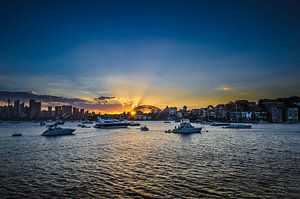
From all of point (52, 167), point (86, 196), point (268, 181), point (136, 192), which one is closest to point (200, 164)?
point (268, 181)

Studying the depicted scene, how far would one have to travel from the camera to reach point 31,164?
3209 centimetres

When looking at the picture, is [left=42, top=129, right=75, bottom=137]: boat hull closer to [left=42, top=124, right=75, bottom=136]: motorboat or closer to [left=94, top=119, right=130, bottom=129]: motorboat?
[left=42, top=124, right=75, bottom=136]: motorboat

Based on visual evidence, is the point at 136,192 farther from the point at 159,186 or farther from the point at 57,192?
the point at 57,192

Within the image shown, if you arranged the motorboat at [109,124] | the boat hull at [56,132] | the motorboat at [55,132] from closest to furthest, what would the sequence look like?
the boat hull at [56,132]
the motorboat at [55,132]
the motorboat at [109,124]

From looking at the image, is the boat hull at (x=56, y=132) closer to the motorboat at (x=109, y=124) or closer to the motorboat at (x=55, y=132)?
the motorboat at (x=55, y=132)

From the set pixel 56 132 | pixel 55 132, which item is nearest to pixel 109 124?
pixel 56 132

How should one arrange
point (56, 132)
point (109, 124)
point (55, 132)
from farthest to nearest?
point (109, 124)
point (56, 132)
point (55, 132)

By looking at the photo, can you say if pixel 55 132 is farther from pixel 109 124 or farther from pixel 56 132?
pixel 109 124

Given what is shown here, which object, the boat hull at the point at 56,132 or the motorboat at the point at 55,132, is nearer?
the boat hull at the point at 56,132

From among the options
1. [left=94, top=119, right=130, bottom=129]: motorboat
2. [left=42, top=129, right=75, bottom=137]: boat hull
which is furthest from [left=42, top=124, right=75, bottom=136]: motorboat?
[left=94, top=119, right=130, bottom=129]: motorboat

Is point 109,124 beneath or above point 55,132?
above

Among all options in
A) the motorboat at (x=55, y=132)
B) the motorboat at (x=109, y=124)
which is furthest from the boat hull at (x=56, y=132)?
the motorboat at (x=109, y=124)

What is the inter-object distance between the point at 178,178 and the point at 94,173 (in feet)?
31.5

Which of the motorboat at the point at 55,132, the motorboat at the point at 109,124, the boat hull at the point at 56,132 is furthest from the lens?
the motorboat at the point at 109,124
